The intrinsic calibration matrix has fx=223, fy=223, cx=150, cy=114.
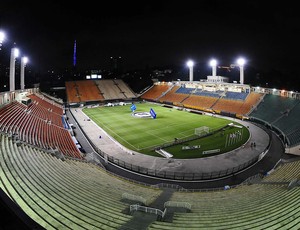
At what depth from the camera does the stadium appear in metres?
9.22

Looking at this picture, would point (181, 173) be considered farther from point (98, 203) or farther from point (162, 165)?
point (98, 203)

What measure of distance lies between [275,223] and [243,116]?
132 ft

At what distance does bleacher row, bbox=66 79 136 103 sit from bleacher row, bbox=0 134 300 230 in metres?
55.7

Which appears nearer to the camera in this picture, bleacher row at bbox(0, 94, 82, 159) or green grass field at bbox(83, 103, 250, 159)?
bleacher row at bbox(0, 94, 82, 159)

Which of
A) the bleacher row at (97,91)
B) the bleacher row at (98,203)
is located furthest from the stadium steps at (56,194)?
the bleacher row at (97,91)

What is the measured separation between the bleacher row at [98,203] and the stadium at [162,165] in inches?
1.8

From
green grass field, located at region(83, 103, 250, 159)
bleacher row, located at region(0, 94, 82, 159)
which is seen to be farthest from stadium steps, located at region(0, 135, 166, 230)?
green grass field, located at region(83, 103, 250, 159)

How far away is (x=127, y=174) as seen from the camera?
22016 millimetres

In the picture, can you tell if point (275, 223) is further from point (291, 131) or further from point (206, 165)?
point (291, 131)

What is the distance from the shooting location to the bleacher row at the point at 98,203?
8.36 metres

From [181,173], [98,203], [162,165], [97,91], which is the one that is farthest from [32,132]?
[97,91]

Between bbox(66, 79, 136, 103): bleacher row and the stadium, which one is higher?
bbox(66, 79, 136, 103): bleacher row

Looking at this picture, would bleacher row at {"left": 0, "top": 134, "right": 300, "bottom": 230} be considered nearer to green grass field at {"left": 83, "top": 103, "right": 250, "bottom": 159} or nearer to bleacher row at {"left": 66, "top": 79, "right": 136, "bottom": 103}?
green grass field at {"left": 83, "top": 103, "right": 250, "bottom": 159}

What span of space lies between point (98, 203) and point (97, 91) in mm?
67270
